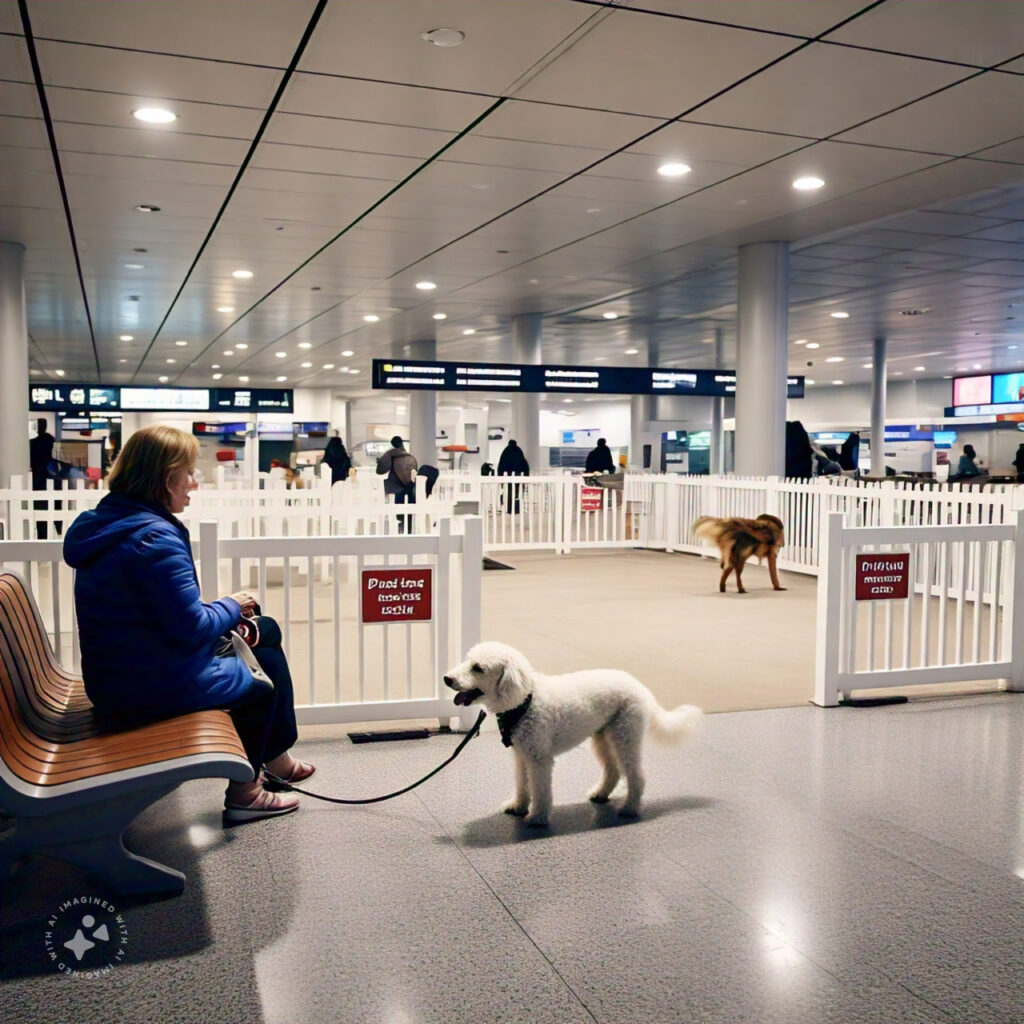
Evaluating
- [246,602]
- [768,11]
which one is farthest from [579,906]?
[768,11]

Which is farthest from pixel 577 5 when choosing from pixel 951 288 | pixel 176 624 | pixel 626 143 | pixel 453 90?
pixel 951 288

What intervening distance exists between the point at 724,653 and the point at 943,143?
4.73 meters

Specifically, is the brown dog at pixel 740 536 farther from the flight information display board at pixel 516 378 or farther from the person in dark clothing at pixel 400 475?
the flight information display board at pixel 516 378

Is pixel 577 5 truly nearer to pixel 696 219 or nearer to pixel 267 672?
pixel 267 672

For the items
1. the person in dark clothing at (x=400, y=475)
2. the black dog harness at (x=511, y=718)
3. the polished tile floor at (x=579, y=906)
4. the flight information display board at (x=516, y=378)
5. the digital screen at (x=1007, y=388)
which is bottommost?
the polished tile floor at (x=579, y=906)

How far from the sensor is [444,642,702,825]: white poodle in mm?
3867

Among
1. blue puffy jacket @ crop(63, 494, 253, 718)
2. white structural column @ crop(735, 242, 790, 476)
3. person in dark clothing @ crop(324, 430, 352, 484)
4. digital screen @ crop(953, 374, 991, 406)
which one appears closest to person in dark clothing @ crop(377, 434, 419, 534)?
white structural column @ crop(735, 242, 790, 476)

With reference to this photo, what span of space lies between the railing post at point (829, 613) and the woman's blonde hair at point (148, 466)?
Answer: 3658mm

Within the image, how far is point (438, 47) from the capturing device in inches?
246

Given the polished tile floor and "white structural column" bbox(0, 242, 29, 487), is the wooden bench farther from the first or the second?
"white structural column" bbox(0, 242, 29, 487)

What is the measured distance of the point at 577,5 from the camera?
222 inches

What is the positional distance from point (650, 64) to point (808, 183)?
3774mm

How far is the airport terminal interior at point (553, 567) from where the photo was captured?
9.71 ft

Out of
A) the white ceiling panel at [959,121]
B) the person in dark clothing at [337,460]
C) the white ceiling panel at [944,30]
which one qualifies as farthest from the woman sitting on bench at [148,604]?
the person in dark clothing at [337,460]
